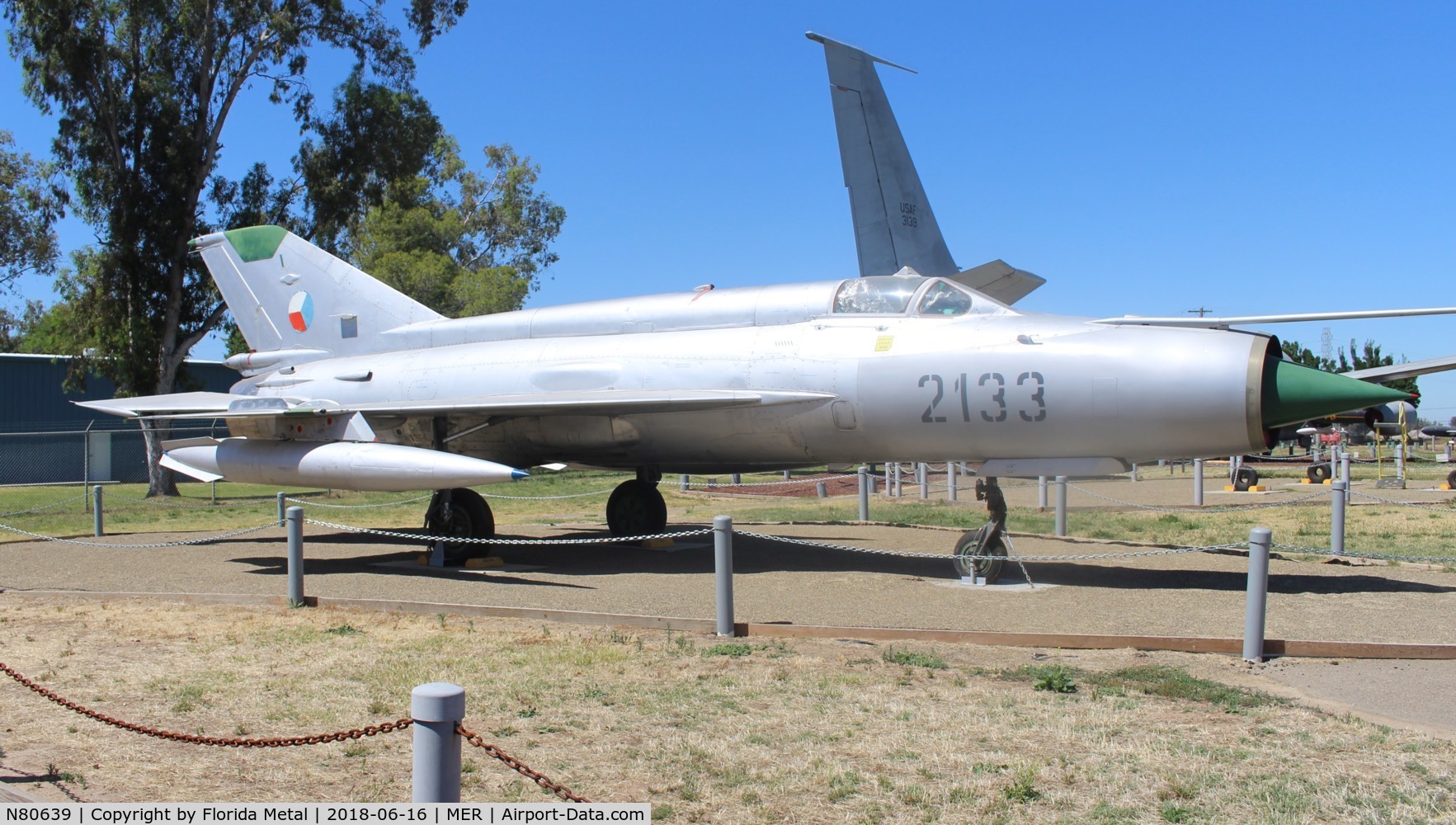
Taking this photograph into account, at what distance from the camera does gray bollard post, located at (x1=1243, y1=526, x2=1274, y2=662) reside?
23.0ft

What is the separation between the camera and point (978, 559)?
1032 cm

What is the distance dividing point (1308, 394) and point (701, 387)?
18.1 feet

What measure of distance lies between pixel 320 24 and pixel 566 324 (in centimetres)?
1960

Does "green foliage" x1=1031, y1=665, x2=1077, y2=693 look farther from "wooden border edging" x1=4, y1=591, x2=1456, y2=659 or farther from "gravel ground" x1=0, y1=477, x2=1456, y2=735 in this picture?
"gravel ground" x1=0, y1=477, x2=1456, y2=735

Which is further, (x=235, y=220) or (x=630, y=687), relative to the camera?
(x=235, y=220)

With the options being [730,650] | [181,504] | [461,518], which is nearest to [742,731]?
[730,650]

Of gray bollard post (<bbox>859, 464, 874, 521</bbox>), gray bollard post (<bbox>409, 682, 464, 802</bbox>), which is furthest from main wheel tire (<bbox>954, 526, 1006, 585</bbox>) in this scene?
gray bollard post (<bbox>409, 682, 464, 802</bbox>)

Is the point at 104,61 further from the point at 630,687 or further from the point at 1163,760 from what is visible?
the point at 1163,760

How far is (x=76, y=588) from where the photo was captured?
34.8 ft

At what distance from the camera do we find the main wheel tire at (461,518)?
41.9 feet

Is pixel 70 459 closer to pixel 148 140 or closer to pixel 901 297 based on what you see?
pixel 148 140

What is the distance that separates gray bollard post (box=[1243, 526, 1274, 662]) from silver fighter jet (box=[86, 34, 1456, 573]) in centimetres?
185

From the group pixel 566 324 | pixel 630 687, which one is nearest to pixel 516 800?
pixel 630 687

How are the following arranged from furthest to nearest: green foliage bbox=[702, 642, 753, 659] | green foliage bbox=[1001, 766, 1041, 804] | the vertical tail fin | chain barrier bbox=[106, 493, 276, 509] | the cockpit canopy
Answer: chain barrier bbox=[106, 493, 276, 509]
the vertical tail fin
the cockpit canopy
green foliage bbox=[702, 642, 753, 659]
green foliage bbox=[1001, 766, 1041, 804]
